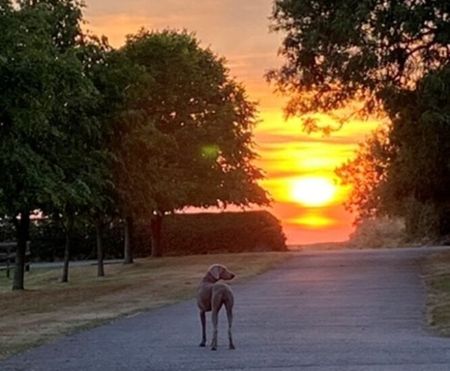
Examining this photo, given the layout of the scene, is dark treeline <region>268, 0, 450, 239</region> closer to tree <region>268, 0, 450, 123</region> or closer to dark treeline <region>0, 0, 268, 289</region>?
tree <region>268, 0, 450, 123</region>

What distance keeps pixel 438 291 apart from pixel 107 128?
1240 centimetres

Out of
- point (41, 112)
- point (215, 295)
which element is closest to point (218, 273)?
point (215, 295)

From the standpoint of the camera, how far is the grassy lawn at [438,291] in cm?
1677

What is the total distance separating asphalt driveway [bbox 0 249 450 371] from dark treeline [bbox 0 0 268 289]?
194 inches

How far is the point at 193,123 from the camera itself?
47594mm

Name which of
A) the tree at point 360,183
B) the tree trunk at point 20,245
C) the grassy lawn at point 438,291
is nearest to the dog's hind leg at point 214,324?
the grassy lawn at point 438,291

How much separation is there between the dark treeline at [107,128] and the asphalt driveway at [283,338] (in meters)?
4.93

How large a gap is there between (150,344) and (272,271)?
1855 centimetres

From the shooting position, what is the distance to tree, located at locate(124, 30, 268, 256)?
45188mm

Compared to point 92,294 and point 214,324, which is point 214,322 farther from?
point 92,294

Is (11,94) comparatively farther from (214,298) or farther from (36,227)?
(36,227)

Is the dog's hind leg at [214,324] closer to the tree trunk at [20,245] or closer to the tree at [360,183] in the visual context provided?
the tree trunk at [20,245]

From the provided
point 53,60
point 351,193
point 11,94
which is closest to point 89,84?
point 53,60

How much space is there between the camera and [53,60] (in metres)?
21.2
